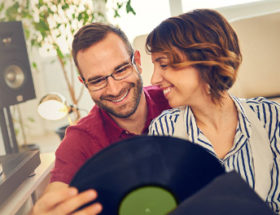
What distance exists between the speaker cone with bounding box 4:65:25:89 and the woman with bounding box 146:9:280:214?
3.45 ft

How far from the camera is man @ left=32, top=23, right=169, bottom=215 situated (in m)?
1.08

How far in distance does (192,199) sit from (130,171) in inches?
3.7

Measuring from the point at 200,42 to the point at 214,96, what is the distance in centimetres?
17

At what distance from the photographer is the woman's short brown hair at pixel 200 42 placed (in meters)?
0.86

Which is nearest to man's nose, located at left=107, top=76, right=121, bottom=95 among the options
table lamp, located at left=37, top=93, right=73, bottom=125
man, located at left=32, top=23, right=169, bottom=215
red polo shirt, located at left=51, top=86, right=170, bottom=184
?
man, located at left=32, top=23, right=169, bottom=215

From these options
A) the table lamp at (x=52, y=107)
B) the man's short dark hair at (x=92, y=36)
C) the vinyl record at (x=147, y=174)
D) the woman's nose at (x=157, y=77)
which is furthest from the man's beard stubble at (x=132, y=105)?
Answer: the vinyl record at (x=147, y=174)

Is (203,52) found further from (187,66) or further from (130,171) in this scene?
(130,171)

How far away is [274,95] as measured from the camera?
5.64 feet

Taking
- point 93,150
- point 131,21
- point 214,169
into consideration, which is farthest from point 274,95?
point 131,21

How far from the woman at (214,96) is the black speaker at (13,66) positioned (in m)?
1.05

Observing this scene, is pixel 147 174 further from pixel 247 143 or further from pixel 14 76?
pixel 14 76

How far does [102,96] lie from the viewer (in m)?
1.13

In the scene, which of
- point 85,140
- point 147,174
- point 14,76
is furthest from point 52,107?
point 147,174

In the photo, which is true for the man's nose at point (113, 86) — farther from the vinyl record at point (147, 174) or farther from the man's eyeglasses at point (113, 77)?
the vinyl record at point (147, 174)
